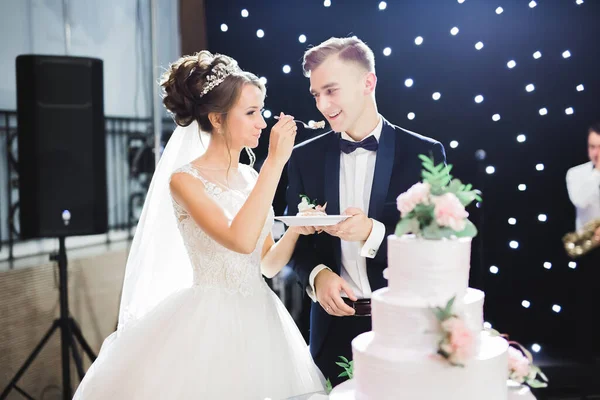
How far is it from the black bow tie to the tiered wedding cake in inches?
30.5

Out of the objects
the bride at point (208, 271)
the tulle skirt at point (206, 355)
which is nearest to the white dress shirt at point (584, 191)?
the bride at point (208, 271)

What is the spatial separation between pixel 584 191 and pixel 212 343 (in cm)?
262

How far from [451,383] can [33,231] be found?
2.75m

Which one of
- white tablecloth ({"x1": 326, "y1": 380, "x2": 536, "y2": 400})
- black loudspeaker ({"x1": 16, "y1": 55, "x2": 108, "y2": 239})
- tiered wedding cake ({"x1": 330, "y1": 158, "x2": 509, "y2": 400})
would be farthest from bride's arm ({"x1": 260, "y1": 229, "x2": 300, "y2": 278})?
black loudspeaker ({"x1": 16, "y1": 55, "x2": 108, "y2": 239})

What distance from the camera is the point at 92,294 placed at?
448 cm

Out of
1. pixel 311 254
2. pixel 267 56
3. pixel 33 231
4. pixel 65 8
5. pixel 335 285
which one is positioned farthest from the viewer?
pixel 65 8

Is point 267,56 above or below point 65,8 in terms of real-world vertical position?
below

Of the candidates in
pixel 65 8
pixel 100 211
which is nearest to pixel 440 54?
pixel 100 211

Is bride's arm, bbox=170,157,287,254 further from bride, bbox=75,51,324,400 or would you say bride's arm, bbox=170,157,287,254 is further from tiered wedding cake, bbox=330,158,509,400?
tiered wedding cake, bbox=330,158,509,400

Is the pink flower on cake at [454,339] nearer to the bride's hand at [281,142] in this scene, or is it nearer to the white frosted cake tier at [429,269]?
the white frosted cake tier at [429,269]

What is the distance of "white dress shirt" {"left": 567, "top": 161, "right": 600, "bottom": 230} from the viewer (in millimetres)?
3698

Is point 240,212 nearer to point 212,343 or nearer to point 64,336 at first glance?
point 212,343

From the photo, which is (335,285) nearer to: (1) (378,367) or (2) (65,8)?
(1) (378,367)

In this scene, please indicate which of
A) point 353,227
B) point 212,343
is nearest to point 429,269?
point 353,227
